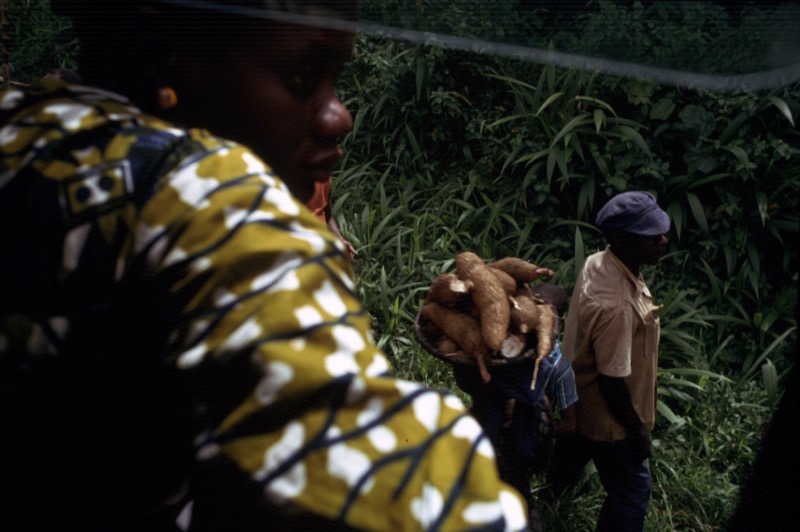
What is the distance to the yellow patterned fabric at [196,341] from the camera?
0.42m

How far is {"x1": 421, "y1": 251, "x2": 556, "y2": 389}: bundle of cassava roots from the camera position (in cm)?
150

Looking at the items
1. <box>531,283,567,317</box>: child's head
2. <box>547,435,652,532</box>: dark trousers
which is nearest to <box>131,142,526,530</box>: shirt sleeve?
<box>531,283,567,317</box>: child's head

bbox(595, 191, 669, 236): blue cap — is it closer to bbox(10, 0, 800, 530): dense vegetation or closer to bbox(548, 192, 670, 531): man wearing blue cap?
bbox(548, 192, 670, 531): man wearing blue cap

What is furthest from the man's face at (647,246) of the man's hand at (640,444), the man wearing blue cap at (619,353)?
the man's hand at (640,444)

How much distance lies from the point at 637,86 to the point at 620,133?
0.31m

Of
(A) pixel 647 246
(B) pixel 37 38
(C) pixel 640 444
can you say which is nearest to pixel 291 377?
(B) pixel 37 38

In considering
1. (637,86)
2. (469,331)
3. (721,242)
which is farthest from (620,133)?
(469,331)

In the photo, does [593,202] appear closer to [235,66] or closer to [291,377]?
[235,66]

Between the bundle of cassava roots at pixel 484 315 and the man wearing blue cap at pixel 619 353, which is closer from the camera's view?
the bundle of cassava roots at pixel 484 315

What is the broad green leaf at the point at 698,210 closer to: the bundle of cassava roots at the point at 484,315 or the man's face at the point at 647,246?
the man's face at the point at 647,246

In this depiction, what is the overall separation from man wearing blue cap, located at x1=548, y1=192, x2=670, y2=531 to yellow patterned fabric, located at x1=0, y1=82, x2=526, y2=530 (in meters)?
1.67

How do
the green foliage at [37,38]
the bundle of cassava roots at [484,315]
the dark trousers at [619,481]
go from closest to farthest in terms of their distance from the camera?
the green foliage at [37,38] < the bundle of cassava roots at [484,315] < the dark trousers at [619,481]

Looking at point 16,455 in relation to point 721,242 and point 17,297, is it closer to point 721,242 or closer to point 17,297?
point 17,297

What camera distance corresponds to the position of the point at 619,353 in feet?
6.64
